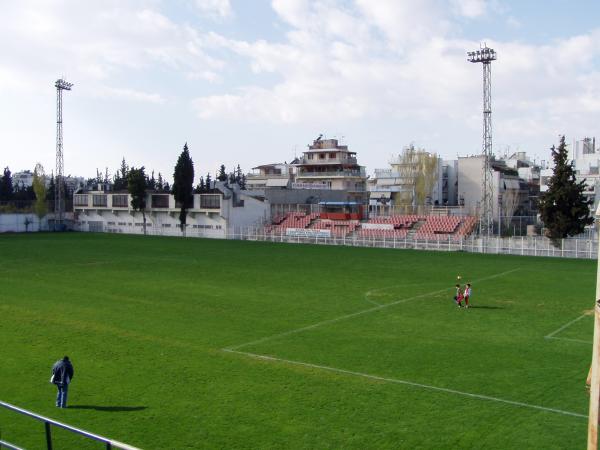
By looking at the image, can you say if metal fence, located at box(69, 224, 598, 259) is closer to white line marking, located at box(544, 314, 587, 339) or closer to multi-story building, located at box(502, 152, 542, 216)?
white line marking, located at box(544, 314, 587, 339)

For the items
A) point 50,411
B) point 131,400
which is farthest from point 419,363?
point 50,411

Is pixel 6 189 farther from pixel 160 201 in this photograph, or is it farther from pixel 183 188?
pixel 183 188

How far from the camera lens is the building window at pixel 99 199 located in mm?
90375

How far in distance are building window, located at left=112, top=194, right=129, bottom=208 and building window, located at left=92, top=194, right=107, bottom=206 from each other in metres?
2.34

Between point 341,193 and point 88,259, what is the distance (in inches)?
2207

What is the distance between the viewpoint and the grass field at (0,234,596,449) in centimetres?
1345

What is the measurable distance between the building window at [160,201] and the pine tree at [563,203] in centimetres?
4956

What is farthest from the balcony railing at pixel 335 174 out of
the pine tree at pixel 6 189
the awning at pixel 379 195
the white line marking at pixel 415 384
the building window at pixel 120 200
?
the white line marking at pixel 415 384

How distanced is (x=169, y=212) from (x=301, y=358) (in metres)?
66.5

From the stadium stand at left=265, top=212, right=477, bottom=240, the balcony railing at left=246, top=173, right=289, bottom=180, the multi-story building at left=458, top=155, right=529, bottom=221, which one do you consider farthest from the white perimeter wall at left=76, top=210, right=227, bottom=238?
the multi-story building at left=458, top=155, right=529, bottom=221

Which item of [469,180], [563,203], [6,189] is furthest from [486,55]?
[6,189]

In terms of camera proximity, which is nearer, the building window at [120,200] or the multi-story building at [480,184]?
the building window at [120,200]

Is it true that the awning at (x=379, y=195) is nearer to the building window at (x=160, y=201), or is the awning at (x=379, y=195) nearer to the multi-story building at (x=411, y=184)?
the multi-story building at (x=411, y=184)

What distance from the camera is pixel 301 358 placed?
19.2 meters
